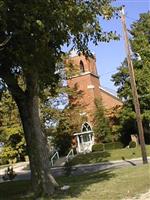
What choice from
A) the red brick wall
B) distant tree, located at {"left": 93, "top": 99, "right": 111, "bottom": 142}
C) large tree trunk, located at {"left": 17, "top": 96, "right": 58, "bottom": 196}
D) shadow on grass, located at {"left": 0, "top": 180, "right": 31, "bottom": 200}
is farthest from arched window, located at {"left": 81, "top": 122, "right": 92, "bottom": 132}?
large tree trunk, located at {"left": 17, "top": 96, "right": 58, "bottom": 196}

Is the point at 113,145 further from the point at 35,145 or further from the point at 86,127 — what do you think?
the point at 35,145

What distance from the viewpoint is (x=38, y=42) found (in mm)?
15797

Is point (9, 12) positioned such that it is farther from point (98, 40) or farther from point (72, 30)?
point (98, 40)

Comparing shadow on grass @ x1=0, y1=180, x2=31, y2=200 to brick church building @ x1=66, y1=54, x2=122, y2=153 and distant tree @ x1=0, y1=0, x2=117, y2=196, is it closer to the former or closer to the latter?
distant tree @ x1=0, y1=0, x2=117, y2=196

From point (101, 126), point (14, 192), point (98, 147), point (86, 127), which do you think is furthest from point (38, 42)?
point (86, 127)

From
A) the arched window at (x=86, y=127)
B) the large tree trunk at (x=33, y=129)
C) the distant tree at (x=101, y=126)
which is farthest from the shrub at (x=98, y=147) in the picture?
the large tree trunk at (x=33, y=129)

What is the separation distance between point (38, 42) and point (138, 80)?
36020mm

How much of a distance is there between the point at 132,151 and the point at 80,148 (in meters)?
13.1

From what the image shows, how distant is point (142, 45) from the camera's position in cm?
5300

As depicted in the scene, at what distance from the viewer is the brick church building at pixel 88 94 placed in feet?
185

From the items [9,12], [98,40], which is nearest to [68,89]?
[98,40]

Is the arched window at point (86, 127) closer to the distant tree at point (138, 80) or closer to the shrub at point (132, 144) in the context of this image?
the distant tree at point (138, 80)

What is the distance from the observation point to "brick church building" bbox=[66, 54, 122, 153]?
5641 cm

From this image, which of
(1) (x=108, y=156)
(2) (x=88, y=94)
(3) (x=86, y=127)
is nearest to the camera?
(1) (x=108, y=156)
